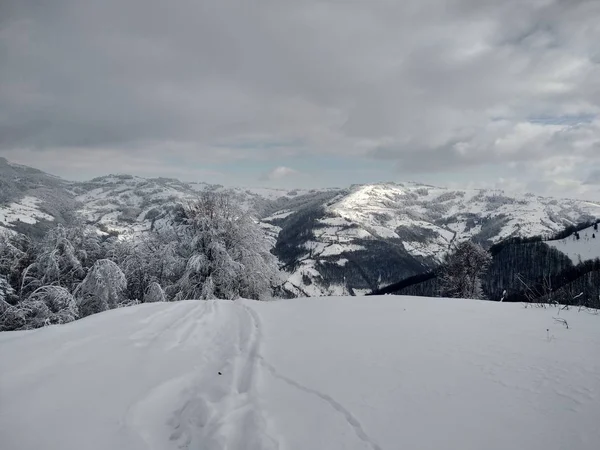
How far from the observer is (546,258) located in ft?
434

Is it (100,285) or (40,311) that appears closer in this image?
(40,311)

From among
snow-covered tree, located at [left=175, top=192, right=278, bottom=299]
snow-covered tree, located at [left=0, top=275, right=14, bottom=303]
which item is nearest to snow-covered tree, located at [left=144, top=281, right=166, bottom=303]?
snow-covered tree, located at [left=175, top=192, right=278, bottom=299]

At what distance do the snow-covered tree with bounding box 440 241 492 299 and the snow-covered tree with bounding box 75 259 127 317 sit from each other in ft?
96.7

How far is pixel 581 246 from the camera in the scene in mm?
135250

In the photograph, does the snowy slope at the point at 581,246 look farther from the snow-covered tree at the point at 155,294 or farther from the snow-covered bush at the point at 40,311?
the snow-covered bush at the point at 40,311

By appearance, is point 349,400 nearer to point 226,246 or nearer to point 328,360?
point 328,360

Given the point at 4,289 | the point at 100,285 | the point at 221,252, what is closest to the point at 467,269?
the point at 221,252

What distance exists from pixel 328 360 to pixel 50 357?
4.57 m

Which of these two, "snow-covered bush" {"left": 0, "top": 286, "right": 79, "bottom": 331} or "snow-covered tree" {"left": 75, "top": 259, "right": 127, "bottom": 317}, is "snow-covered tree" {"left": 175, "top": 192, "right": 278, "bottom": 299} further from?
"snow-covered bush" {"left": 0, "top": 286, "right": 79, "bottom": 331}

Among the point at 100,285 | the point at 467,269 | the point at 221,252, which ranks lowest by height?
the point at 100,285

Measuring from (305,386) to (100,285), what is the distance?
17.8 meters

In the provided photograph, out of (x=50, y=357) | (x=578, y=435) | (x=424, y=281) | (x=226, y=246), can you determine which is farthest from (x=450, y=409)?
(x=424, y=281)

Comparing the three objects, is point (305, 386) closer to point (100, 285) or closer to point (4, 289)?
point (4, 289)

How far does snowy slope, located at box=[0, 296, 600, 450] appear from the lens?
340cm
